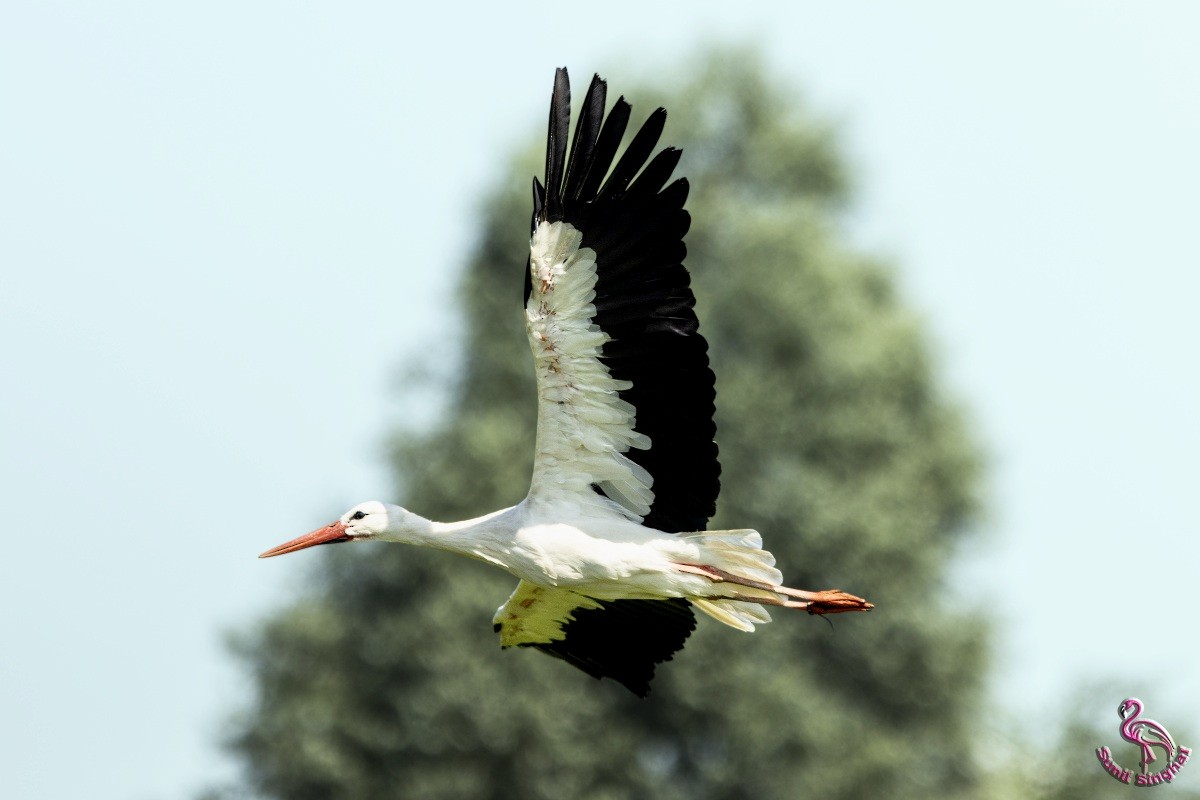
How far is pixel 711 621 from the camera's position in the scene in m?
21.8

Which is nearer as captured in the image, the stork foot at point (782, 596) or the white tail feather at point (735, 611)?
the stork foot at point (782, 596)

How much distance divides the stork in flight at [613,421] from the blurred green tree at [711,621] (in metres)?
12.5

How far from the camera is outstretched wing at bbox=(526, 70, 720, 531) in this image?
880 centimetres

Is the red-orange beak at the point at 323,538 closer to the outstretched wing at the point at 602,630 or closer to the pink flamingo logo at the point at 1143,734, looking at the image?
the outstretched wing at the point at 602,630

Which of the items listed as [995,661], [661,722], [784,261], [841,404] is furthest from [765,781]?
[784,261]

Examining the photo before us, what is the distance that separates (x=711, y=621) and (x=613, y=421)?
42.0ft

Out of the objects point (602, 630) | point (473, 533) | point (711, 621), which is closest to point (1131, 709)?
point (602, 630)

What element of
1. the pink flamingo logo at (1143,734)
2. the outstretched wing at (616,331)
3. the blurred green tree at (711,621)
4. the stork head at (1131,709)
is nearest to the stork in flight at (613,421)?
the outstretched wing at (616,331)

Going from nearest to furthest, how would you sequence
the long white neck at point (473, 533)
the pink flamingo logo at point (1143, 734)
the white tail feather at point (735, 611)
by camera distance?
the long white neck at point (473, 533) → the white tail feather at point (735, 611) → the pink flamingo logo at point (1143, 734)

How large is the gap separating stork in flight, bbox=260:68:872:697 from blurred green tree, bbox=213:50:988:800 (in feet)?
40.9

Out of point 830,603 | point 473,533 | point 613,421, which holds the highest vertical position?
point 613,421

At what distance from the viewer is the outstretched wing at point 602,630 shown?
10.3 metres

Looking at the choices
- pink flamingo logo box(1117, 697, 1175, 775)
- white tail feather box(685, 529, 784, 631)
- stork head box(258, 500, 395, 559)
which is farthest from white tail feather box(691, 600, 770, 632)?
pink flamingo logo box(1117, 697, 1175, 775)

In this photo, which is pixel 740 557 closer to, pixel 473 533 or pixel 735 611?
pixel 735 611
